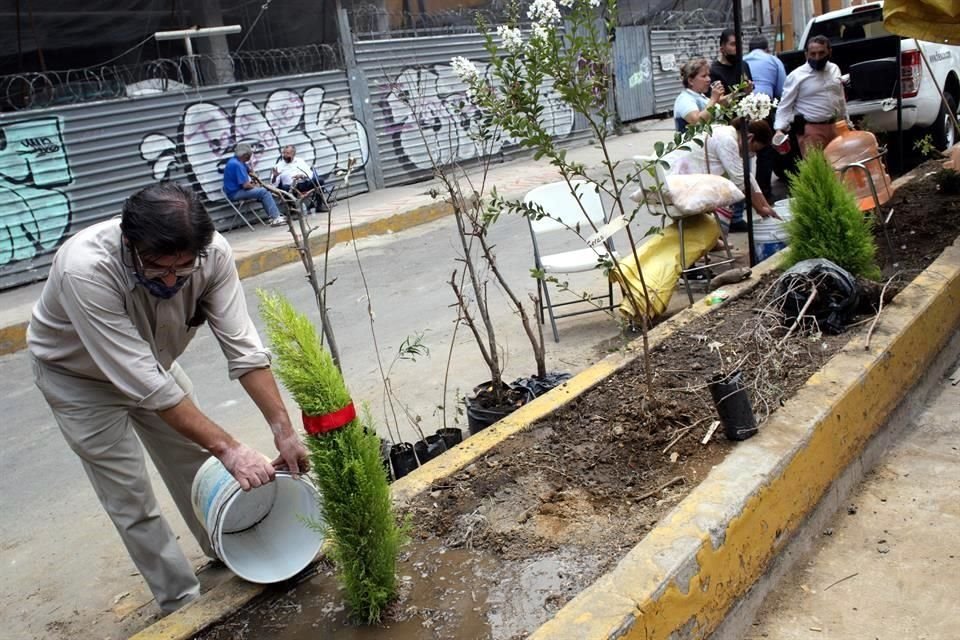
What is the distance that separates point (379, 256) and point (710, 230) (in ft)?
15.9

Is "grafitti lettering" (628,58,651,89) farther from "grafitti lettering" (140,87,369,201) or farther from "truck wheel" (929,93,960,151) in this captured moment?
"truck wheel" (929,93,960,151)

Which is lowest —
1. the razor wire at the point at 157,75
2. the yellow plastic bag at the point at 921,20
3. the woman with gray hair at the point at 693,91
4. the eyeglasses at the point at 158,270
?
the eyeglasses at the point at 158,270

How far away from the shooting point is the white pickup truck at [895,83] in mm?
9008

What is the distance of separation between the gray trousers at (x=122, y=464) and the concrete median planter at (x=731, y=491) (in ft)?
1.38

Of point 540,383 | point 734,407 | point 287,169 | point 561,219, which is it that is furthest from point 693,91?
point 287,169

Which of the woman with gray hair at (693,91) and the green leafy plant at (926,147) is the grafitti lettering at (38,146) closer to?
the woman with gray hair at (693,91)

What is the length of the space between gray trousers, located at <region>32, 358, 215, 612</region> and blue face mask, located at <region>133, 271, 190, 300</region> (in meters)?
0.48

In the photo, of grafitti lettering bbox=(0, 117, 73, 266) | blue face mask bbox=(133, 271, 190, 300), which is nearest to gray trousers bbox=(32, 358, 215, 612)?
blue face mask bbox=(133, 271, 190, 300)

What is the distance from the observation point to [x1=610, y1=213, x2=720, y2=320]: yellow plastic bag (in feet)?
18.4

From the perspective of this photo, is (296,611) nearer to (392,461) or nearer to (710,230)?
(392,461)

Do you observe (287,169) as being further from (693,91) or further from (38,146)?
(693,91)

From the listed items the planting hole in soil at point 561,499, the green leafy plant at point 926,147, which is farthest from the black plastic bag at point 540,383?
the green leafy plant at point 926,147

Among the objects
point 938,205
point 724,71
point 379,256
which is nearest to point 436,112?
point 379,256

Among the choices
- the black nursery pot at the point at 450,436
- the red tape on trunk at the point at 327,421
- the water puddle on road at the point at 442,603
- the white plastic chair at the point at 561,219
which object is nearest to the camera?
the red tape on trunk at the point at 327,421
